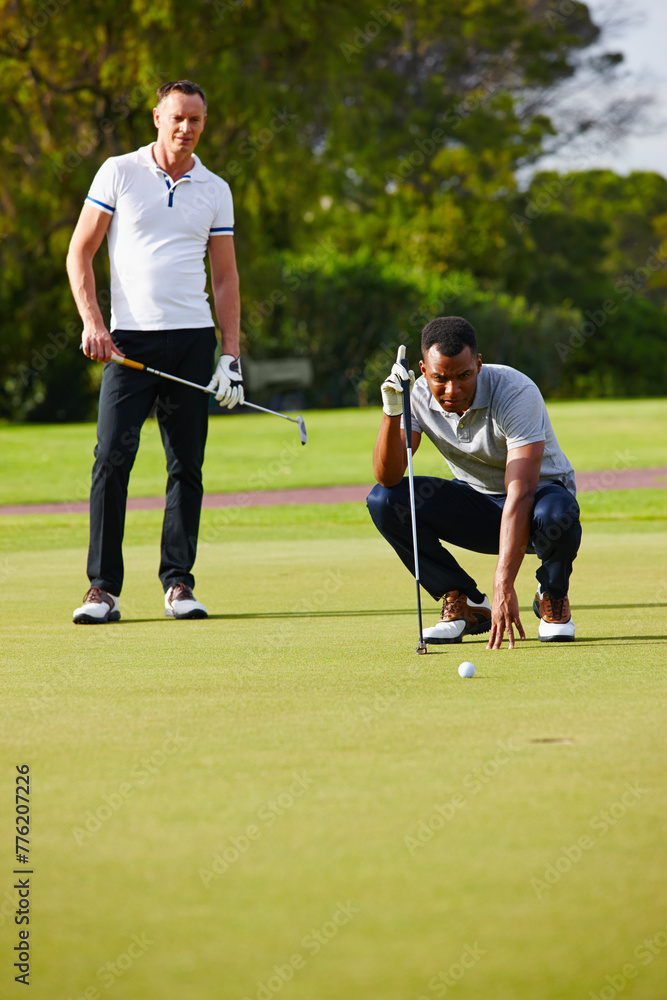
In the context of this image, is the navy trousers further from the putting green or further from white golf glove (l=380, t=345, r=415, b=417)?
white golf glove (l=380, t=345, r=415, b=417)

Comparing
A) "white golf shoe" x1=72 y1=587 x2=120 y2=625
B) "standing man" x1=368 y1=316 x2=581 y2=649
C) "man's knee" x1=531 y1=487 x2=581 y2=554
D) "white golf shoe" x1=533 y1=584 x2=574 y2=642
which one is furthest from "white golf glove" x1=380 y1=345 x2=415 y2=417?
"white golf shoe" x1=72 y1=587 x2=120 y2=625

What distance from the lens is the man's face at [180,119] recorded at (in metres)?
5.67

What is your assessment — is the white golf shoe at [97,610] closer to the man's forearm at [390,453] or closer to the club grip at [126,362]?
the club grip at [126,362]

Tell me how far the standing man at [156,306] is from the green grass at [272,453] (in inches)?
296

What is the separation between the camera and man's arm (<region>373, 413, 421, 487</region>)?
16.3 ft

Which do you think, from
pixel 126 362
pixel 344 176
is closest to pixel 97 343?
pixel 126 362

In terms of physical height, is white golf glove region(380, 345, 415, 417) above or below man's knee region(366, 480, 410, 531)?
above

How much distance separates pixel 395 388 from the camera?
472cm

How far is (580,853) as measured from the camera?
2281mm

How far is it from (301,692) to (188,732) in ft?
1.91

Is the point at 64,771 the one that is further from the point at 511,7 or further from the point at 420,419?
the point at 511,7

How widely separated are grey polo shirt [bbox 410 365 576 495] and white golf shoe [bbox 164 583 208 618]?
123cm

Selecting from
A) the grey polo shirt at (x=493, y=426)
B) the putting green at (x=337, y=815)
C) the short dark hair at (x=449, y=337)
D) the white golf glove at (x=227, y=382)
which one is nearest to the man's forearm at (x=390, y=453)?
the grey polo shirt at (x=493, y=426)

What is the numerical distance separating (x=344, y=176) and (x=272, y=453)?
41.4 feet
